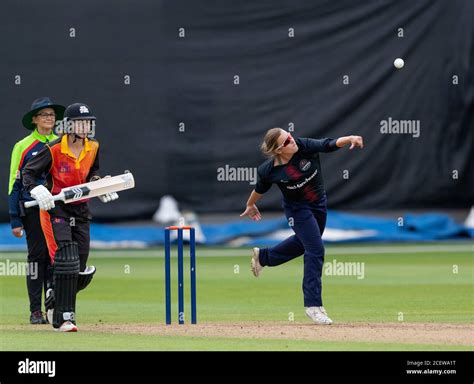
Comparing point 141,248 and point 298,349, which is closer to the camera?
point 298,349

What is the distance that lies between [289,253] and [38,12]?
12.4m

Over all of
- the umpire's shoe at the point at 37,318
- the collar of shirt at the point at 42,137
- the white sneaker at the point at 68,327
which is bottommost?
the white sneaker at the point at 68,327

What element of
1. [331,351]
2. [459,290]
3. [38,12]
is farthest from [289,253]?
[38,12]

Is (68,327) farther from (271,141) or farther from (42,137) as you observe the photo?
(271,141)

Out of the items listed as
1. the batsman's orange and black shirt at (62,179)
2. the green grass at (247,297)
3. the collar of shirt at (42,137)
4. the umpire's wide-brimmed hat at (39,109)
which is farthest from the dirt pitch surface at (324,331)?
the umpire's wide-brimmed hat at (39,109)

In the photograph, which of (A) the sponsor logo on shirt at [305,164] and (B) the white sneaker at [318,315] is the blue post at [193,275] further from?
(A) the sponsor logo on shirt at [305,164]

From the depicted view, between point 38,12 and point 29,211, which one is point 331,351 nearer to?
point 29,211

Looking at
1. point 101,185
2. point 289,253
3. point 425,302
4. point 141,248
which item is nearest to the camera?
point 101,185

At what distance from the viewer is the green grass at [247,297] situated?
10055 millimetres

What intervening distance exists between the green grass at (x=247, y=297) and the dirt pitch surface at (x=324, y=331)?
31 centimetres

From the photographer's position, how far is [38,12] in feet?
75.3
